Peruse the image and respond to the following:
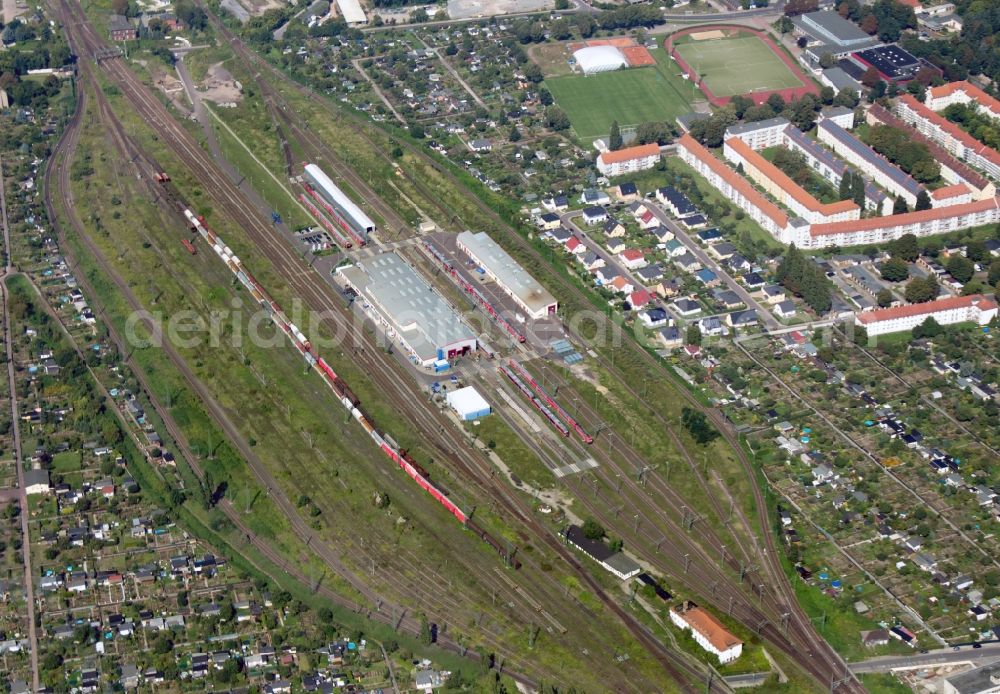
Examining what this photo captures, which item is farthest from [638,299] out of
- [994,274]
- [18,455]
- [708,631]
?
[18,455]

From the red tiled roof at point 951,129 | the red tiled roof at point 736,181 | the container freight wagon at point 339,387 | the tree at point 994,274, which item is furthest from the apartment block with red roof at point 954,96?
the container freight wagon at point 339,387

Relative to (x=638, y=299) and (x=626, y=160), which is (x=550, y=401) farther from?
(x=626, y=160)

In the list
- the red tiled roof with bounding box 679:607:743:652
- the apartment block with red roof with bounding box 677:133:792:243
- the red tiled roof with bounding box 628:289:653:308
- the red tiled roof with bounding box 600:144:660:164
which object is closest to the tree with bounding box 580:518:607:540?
the red tiled roof with bounding box 679:607:743:652

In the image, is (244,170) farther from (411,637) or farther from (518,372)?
(411,637)

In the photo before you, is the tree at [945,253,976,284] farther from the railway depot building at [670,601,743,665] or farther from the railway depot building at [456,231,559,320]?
the railway depot building at [670,601,743,665]

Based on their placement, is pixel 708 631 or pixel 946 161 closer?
pixel 708 631

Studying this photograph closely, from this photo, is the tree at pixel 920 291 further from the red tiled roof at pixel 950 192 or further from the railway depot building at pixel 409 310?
the railway depot building at pixel 409 310
